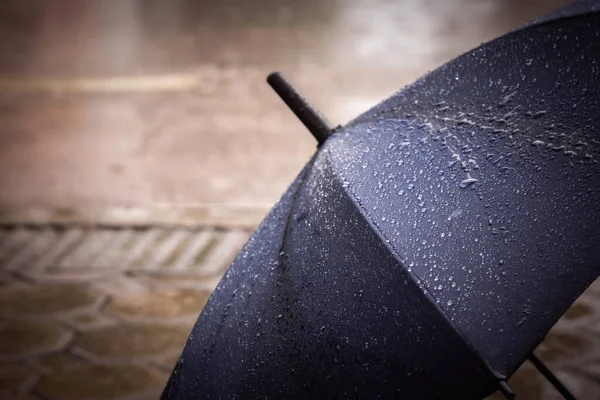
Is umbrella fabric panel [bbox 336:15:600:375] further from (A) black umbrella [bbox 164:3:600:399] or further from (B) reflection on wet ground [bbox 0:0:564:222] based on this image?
(B) reflection on wet ground [bbox 0:0:564:222]

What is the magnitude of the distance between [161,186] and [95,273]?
0.95m

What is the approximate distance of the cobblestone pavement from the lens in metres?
2.83

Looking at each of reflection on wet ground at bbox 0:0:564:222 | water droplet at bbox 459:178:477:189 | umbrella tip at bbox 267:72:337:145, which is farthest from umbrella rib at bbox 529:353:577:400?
reflection on wet ground at bbox 0:0:564:222

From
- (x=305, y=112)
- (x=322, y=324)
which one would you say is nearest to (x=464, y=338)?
(x=322, y=324)

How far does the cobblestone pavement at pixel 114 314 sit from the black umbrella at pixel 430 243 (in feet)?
5.25

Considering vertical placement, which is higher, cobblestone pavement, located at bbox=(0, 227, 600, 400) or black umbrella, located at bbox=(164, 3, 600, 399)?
cobblestone pavement, located at bbox=(0, 227, 600, 400)

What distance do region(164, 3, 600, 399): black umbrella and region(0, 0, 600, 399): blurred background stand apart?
5.36 feet

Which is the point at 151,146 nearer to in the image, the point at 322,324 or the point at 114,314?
the point at 114,314

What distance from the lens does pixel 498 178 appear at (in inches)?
48.1

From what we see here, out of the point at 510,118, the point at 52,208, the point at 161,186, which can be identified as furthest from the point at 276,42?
the point at 510,118

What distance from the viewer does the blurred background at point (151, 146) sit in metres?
3.10

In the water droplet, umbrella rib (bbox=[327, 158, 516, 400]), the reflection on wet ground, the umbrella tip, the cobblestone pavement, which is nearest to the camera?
umbrella rib (bbox=[327, 158, 516, 400])

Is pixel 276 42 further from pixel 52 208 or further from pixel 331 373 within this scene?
pixel 331 373

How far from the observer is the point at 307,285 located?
1248mm
